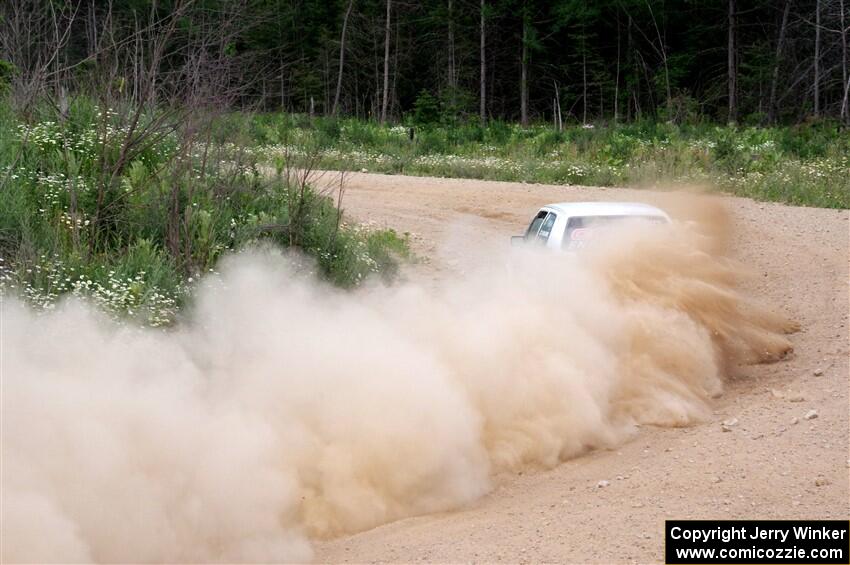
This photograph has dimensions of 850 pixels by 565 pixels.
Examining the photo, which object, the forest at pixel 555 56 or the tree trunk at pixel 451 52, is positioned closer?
the forest at pixel 555 56

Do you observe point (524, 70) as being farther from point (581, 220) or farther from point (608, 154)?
point (581, 220)

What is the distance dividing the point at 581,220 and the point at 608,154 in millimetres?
14769

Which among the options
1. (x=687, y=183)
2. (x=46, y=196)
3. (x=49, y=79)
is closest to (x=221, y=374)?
(x=46, y=196)

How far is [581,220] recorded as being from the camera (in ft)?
39.2

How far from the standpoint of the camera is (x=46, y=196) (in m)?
10.8

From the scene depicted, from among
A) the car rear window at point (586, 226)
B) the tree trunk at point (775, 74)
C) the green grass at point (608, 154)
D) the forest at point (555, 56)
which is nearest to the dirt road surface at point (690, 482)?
the car rear window at point (586, 226)

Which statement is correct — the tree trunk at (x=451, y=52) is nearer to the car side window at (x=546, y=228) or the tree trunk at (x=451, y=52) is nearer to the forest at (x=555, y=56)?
the forest at (x=555, y=56)

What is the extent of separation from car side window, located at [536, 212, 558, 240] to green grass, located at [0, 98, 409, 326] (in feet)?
6.89

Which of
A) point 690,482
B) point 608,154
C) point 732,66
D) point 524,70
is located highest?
point 524,70

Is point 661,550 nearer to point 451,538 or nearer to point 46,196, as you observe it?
point 451,538

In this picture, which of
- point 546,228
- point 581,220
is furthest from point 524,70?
point 581,220

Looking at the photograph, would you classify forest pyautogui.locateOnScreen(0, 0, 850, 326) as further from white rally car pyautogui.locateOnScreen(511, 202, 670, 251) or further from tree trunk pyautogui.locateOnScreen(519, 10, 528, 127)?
white rally car pyautogui.locateOnScreen(511, 202, 670, 251)

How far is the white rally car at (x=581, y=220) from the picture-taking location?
38.7 feet

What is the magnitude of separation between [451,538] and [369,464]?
1.12m
